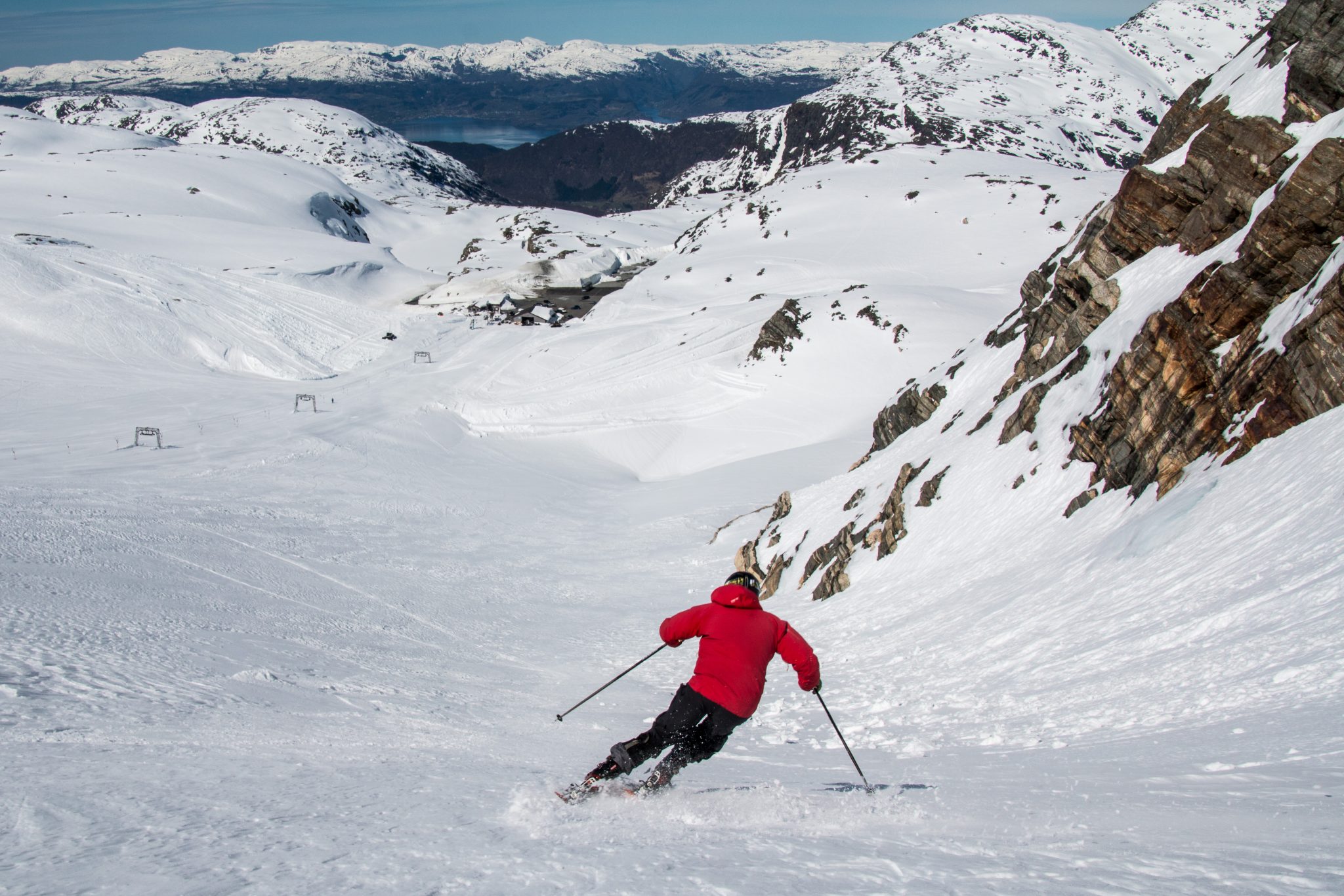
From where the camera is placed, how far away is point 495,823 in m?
5.21

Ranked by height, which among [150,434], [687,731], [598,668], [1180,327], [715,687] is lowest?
[598,668]

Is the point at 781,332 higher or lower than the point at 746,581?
higher

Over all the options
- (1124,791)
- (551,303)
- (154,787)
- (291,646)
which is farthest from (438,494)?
(551,303)

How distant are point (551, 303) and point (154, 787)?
85.0 meters

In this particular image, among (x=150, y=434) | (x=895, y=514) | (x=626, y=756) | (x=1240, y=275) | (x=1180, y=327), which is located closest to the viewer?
(x=626, y=756)

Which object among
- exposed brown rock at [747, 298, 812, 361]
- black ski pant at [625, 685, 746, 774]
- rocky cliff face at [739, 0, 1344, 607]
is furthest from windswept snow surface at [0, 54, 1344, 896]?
exposed brown rock at [747, 298, 812, 361]

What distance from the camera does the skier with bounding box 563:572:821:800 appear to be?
238 inches

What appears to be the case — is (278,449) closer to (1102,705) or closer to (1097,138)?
(1102,705)

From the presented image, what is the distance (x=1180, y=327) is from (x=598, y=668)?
10.0 metres

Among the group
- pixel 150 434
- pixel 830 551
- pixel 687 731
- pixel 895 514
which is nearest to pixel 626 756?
pixel 687 731

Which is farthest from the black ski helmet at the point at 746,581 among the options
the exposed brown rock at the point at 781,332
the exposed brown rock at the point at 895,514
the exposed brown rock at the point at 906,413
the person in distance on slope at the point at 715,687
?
the exposed brown rock at the point at 781,332

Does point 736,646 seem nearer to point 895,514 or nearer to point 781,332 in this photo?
point 895,514

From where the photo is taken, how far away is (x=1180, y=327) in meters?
11.9

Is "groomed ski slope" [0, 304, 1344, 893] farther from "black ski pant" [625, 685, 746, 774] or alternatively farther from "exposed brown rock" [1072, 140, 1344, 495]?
"exposed brown rock" [1072, 140, 1344, 495]
